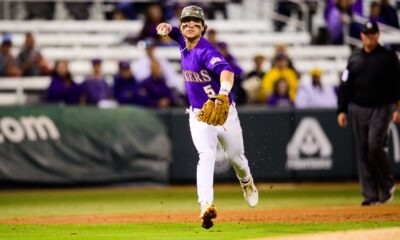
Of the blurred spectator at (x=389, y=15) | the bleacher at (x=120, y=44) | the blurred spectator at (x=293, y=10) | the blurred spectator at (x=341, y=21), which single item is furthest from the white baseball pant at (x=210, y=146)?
→ the blurred spectator at (x=293, y=10)

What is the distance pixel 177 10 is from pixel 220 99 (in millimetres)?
10434

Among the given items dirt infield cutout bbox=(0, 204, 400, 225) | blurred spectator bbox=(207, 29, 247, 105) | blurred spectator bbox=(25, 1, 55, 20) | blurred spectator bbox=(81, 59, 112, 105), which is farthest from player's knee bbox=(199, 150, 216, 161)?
blurred spectator bbox=(25, 1, 55, 20)

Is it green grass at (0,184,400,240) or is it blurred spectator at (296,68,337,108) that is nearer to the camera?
green grass at (0,184,400,240)

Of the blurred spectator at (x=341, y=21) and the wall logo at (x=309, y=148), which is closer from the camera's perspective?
the wall logo at (x=309, y=148)

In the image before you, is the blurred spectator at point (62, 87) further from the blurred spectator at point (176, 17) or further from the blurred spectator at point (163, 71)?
the blurred spectator at point (176, 17)

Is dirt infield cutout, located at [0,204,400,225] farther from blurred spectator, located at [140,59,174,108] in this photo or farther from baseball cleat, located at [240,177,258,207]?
blurred spectator, located at [140,59,174,108]

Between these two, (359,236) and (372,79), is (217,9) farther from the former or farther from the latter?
(359,236)

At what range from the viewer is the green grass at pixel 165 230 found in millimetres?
9133

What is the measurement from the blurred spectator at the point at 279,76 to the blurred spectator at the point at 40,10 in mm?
5081

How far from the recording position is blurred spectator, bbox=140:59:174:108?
17203 millimetres

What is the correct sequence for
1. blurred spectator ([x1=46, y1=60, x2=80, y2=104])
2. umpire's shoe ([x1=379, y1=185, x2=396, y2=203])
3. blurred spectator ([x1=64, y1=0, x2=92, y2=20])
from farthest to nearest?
1. blurred spectator ([x1=64, y1=0, x2=92, y2=20])
2. blurred spectator ([x1=46, y1=60, x2=80, y2=104])
3. umpire's shoe ([x1=379, y1=185, x2=396, y2=203])

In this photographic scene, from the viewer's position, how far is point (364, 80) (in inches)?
496

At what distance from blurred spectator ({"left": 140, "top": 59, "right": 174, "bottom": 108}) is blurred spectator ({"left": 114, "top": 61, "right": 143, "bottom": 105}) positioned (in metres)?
0.15

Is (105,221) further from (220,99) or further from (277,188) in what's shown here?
(277,188)
